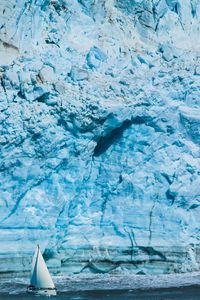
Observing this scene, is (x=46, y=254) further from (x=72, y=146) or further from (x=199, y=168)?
(x=199, y=168)

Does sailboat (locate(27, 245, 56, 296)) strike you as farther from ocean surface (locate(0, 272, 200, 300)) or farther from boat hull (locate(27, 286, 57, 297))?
ocean surface (locate(0, 272, 200, 300))

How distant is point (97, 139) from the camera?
524 inches

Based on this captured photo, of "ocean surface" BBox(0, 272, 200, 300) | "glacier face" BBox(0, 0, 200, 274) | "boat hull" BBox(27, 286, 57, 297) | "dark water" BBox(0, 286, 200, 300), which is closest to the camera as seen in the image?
"dark water" BBox(0, 286, 200, 300)

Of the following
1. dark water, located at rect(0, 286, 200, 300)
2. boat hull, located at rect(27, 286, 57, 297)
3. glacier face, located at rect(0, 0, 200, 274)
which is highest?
glacier face, located at rect(0, 0, 200, 274)

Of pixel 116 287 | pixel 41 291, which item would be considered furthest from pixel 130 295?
pixel 41 291

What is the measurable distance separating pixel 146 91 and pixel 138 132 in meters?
0.78

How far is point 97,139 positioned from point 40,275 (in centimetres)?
254

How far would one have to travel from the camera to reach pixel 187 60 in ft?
46.6

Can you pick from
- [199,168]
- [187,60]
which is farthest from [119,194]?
[187,60]

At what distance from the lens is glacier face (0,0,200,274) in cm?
1267

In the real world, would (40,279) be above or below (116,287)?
above

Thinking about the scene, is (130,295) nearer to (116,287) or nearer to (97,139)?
(116,287)

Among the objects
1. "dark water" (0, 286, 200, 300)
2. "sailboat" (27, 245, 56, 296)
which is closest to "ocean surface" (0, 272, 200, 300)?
"dark water" (0, 286, 200, 300)

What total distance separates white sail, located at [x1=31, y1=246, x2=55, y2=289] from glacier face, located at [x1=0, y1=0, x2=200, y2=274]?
0.45 m
